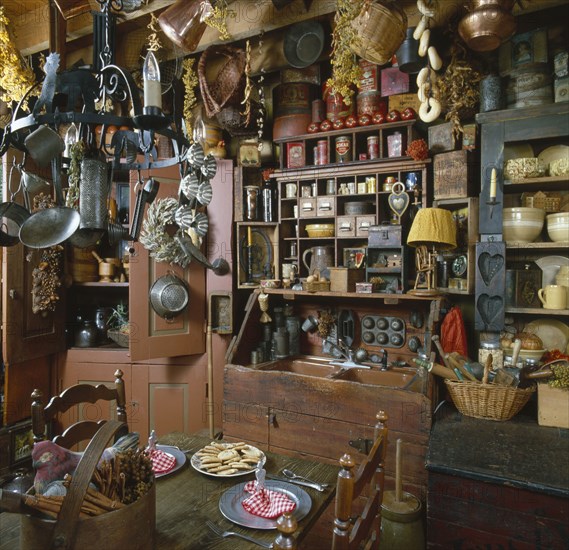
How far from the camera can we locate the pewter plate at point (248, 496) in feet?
4.56

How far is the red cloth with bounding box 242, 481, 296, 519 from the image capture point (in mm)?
1438

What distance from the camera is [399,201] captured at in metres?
2.77

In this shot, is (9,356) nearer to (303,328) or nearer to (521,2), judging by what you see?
(303,328)

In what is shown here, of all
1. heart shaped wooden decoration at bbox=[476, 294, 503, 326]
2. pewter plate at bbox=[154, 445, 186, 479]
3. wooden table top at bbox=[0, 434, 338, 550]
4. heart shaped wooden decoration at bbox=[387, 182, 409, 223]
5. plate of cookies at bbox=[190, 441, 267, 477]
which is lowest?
wooden table top at bbox=[0, 434, 338, 550]

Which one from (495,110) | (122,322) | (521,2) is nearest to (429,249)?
(495,110)

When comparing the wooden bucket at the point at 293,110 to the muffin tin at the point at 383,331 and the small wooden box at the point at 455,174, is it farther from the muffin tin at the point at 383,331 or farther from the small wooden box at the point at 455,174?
the muffin tin at the point at 383,331

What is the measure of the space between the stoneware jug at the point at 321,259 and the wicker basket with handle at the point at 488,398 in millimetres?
1120

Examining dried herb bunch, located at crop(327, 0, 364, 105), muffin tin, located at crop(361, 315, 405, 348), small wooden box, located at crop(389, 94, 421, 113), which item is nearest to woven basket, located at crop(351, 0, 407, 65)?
dried herb bunch, located at crop(327, 0, 364, 105)

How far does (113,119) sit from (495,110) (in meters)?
2.07

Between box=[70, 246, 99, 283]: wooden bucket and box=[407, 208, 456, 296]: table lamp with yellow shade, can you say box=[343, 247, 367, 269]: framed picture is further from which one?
box=[70, 246, 99, 283]: wooden bucket

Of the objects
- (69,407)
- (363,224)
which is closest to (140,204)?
(69,407)

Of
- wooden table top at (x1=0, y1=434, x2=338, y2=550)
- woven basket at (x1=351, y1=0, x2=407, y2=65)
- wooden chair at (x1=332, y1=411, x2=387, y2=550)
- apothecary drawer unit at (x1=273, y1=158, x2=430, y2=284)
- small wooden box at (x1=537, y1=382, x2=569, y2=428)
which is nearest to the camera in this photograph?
wooden chair at (x1=332, y1=411, x2=387, y2=550)

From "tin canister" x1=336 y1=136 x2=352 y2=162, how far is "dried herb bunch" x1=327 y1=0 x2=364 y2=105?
0.23m

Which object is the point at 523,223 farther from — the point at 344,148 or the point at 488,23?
the point at 344,148
